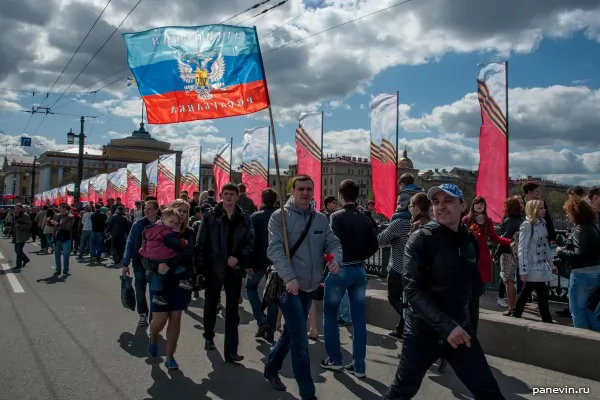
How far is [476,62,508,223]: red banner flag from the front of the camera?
907cm

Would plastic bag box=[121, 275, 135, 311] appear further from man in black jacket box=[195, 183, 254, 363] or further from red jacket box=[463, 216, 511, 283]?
red jacket box=[463, 216, 511, 283]

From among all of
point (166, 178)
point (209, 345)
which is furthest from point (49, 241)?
point (209, 345)

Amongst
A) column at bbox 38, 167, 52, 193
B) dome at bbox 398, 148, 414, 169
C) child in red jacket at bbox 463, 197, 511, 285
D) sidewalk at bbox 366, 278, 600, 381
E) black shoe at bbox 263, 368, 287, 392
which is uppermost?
dome at bbox 398, 148, 414, 169

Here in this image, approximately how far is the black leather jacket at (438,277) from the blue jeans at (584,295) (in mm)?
Answer: 3308

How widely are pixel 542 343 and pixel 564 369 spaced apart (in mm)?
314

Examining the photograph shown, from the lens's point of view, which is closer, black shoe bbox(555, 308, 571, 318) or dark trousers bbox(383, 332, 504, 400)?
dark trousers bbox(383, 332, 504, 400)

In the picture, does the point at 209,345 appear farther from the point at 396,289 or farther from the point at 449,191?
the point at 449,191

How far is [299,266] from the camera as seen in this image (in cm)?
433

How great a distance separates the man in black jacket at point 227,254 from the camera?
5.52 metres

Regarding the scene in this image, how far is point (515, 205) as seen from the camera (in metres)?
7.46

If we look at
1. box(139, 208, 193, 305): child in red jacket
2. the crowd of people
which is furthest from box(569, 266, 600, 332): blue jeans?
box(139, 208, 193, 305): child in red jacket

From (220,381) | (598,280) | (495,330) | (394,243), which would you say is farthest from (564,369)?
(220,381)

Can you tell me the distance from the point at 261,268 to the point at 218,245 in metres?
1.46

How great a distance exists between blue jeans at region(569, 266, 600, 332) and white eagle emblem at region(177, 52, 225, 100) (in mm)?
4766
